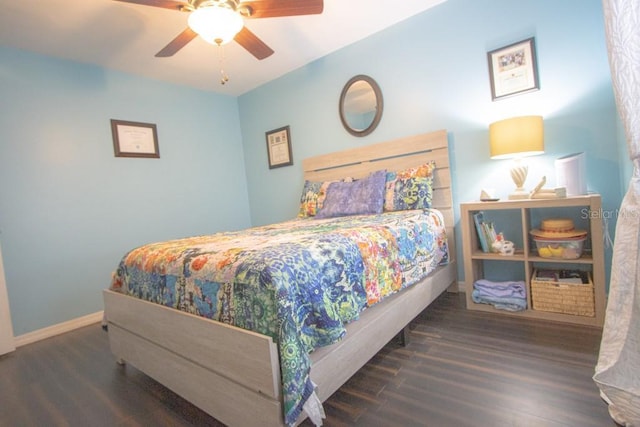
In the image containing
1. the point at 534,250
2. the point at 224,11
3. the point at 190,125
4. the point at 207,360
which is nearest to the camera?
the point at 207,360

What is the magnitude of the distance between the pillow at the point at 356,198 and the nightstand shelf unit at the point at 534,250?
68 centimetres

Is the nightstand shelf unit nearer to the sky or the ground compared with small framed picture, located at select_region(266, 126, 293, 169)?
nearer to the ground

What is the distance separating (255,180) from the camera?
162 inches

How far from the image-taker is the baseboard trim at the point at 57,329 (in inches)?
95.6

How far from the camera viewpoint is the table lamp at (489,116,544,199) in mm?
1947

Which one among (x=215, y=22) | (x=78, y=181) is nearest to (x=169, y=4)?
(x=215, y=22)

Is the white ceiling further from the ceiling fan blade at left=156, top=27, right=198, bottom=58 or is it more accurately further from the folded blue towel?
the folded blue towel

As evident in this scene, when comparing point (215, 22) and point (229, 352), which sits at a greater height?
point (215, 22)

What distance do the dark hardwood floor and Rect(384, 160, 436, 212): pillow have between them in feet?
2.92

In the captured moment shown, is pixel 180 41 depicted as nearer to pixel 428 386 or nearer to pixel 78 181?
pixel 78 181

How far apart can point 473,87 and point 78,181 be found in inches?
137

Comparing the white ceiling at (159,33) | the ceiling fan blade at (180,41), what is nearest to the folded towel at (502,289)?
the white ceiling at (159,33)

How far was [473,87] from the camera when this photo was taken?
7.90ft

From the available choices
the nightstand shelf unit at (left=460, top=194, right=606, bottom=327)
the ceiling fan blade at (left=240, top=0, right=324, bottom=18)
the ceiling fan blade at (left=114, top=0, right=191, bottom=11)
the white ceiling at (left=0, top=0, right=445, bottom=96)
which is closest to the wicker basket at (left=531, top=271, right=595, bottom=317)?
the nightstand shelf unit at (left=460, top=194, right=606, bottom=327)
